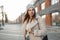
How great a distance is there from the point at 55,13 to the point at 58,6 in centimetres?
437

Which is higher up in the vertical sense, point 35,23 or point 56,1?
point 56,1

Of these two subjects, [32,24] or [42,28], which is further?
[32,24]

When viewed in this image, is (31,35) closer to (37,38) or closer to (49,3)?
(37,38)

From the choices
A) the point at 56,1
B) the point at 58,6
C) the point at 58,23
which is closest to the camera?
the point at 58,6

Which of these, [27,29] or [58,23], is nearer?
[27,29]

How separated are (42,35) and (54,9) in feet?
111

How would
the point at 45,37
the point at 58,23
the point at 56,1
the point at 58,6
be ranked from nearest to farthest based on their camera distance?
the point at 45,37 < the point at 58,6 < the point at 56,1 < the point at 58,23

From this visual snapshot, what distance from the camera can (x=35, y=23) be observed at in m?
3.44

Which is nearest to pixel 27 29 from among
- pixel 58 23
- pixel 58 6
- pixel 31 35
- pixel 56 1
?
pixel 31 35

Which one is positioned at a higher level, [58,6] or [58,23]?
[58,6]

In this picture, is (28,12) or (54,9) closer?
(28,12)

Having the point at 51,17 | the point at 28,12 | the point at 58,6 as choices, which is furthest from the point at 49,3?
the point at 28,12

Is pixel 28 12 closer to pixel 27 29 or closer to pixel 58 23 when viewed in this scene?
pixel 27 29

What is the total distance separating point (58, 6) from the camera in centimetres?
3481
